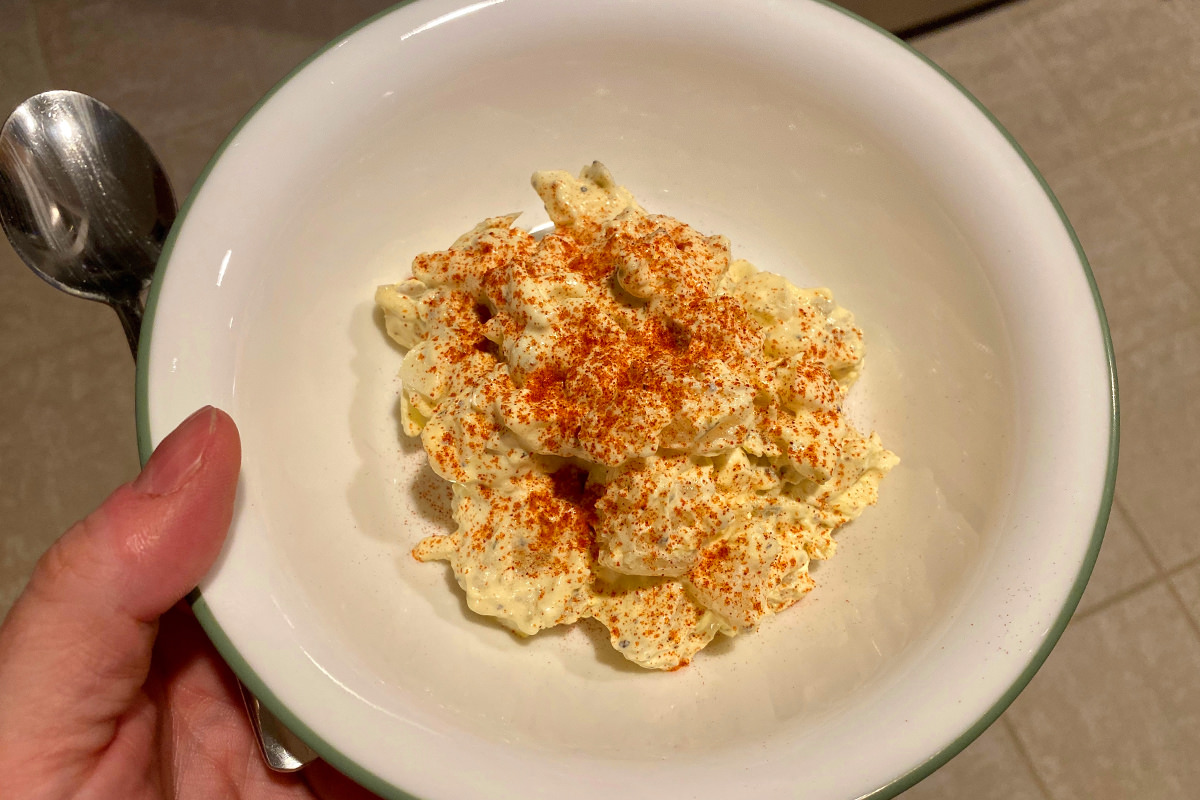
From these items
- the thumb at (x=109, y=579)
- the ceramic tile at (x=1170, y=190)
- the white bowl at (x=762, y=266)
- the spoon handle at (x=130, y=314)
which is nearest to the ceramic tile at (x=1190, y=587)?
the ceramic tile at (x=1170, y=190)

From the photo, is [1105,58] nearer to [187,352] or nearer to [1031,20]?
[1031,20]

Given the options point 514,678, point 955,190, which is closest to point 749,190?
point 955,190

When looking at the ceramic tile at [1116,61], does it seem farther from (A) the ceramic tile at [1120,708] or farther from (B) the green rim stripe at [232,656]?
(B) the green rim stripe at [232,656]

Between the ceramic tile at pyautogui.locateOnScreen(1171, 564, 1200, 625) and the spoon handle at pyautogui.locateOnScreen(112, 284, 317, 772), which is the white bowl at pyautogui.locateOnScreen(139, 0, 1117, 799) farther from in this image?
the ceramic tile at pyautogui.locateOnScreen(1171, 564, 1200, 625)

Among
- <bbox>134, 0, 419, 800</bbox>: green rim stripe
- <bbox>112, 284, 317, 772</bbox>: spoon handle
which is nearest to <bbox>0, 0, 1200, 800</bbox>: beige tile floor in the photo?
<bbox>112, 284, 317, 772</bbox>: spoon handle

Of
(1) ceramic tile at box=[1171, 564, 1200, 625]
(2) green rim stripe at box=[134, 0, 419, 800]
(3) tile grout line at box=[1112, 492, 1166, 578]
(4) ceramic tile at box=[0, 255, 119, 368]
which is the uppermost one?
(2) green rim stripe at box=[134, 0, 419, 800]

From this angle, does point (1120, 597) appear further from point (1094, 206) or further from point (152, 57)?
point (152, 57)

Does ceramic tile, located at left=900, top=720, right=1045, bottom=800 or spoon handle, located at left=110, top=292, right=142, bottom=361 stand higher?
spoon handle, located at left=110, top=292, right=142, bottom=361
